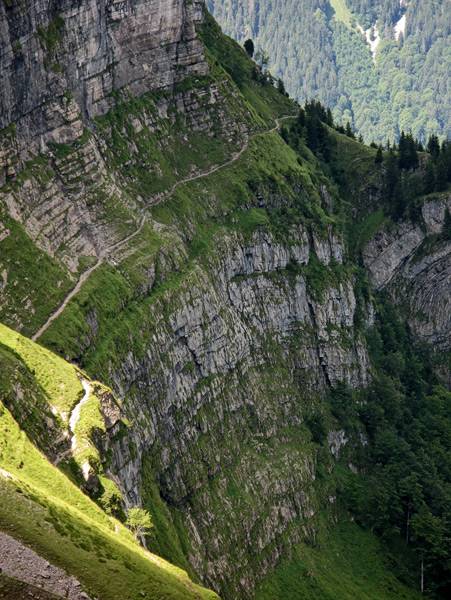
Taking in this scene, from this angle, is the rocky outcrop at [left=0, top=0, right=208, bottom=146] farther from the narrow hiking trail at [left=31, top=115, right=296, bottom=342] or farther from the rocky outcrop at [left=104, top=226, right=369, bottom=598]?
the rocky outcrop at [left=104, top=226, right=369, bottom=598]

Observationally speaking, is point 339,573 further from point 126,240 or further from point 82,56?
point 82,56

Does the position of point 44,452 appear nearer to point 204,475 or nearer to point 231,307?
point 204,475

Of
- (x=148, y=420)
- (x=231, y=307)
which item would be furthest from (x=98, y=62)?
(x=148, y=420)

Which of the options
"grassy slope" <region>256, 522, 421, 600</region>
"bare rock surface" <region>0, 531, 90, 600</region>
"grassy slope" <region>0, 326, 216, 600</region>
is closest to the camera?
"bare rock surface" <region>0, 531, 90, 600</region>

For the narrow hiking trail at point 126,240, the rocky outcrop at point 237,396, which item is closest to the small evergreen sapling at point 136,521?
the rocky outcrop at point 237,396

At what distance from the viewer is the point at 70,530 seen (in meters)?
73.4

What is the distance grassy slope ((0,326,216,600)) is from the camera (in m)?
69.6

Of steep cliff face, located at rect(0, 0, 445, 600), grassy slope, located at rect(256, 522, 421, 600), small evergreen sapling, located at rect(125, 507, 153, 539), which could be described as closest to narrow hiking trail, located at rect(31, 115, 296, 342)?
steep cliff face, located at rect(0, 0, 445, 600)

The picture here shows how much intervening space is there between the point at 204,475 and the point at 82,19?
68002 millimetres

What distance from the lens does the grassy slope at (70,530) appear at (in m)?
69.6

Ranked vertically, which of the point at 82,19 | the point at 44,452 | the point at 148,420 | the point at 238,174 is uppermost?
the point at 238,174

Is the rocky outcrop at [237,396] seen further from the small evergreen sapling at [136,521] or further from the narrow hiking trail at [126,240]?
the narrow hiking trail at [126,240]

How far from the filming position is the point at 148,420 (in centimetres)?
12456

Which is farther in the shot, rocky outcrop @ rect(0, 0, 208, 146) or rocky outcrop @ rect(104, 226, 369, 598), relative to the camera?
rocky outcrop @ rect(104, 226, 369, 598)
